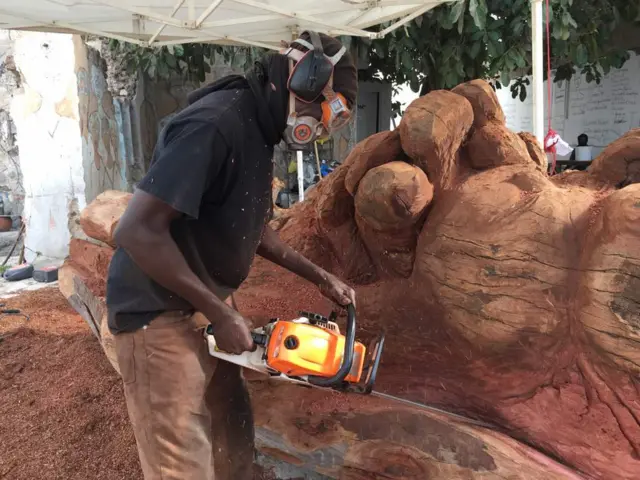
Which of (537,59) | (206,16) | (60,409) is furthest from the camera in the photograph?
(206,16)

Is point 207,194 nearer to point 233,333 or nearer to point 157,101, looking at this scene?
point 233,333

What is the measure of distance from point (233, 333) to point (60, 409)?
2229 mm

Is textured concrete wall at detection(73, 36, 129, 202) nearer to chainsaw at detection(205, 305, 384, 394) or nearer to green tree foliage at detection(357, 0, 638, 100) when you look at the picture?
green tree foliage at detection(357, 0, 638, 100)

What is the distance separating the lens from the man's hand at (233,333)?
1.39 m

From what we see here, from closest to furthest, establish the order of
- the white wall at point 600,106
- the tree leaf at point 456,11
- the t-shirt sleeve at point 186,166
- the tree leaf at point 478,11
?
the t-shirt sleeve at point 186,166 → the tree leaf at point 478,11 → the tree leaf at point 456,11 → the white wall at point 600,106

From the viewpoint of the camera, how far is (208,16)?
4.36 metres

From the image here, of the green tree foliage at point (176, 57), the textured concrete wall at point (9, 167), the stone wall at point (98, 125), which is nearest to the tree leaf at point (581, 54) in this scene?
the green tree foliage at point (176, 57)

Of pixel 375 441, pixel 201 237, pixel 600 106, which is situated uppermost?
pixel 600 106

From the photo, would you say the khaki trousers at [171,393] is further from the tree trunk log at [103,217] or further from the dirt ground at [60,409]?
the tree trunk log at [103,217]

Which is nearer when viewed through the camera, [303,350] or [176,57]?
[303,350]

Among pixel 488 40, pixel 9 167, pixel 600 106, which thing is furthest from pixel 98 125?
pixel 600 106

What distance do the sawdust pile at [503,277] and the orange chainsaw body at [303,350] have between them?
792 mm

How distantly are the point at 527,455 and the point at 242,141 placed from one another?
144cm

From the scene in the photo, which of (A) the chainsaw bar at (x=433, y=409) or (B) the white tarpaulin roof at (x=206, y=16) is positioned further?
(B) the white tarpaulin roof at (x=206, y=16)
